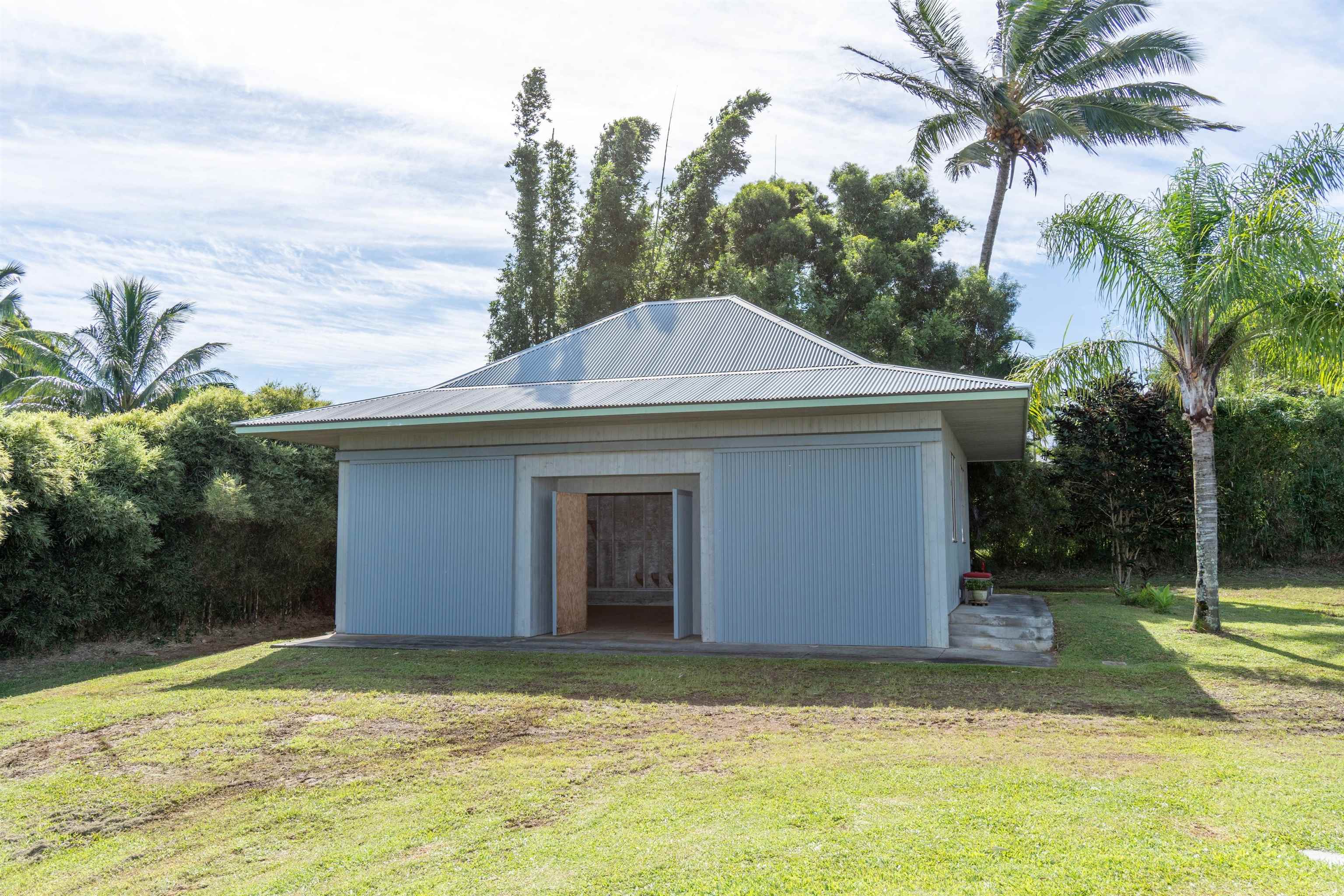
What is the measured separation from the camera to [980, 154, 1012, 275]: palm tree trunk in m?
20.4

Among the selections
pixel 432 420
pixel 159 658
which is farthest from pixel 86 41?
pixel 159 658

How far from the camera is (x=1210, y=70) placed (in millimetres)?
18672

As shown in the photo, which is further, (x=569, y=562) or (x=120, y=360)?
(x=120, y=360)

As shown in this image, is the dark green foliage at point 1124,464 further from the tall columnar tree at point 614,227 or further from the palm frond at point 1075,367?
the tall columnar tree at point 614,227

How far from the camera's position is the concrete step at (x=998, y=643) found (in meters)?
9.45

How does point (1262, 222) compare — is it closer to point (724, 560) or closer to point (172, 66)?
point (724, 560)

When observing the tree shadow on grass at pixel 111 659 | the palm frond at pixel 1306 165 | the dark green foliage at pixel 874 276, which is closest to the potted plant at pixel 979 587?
the palm frond at pixel 1306 165

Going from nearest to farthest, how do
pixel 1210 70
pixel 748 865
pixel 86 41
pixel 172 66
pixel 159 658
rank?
pixel 748 865
pixel 86 41
pixel 172 66
pixel 159 658
pixel 1210 70

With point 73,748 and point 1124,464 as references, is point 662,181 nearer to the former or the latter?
point 1124,464

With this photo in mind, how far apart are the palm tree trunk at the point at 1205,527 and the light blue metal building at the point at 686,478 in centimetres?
201

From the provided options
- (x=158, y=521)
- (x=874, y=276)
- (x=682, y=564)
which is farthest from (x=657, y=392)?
(x=874, y=276)

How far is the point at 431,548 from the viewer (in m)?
11.6

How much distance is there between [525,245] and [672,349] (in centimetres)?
1438

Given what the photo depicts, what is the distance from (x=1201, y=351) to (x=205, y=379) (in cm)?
2331
